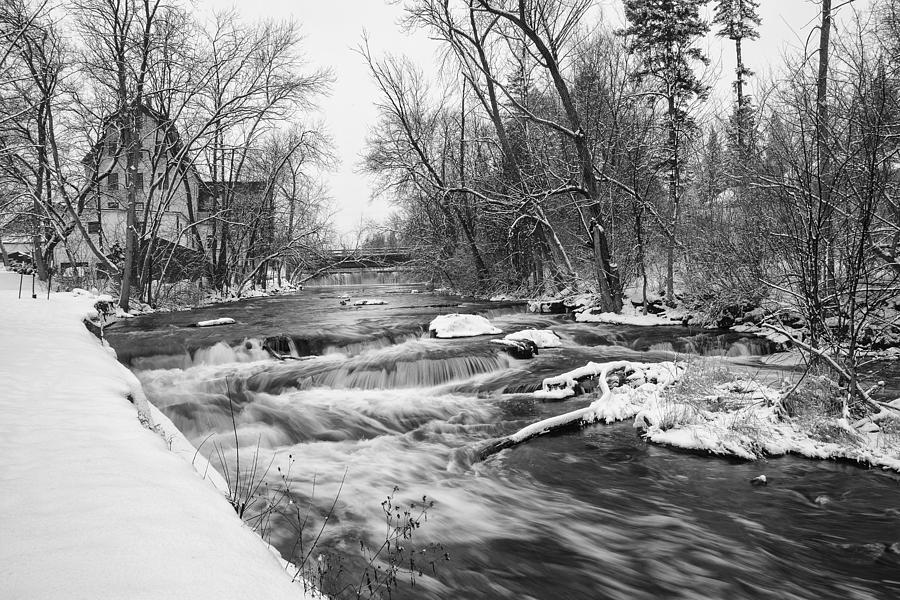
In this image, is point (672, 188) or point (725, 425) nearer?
point (725, 425)

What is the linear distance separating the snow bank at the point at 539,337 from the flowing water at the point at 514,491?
1208 millimetres

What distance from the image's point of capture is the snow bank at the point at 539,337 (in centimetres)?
1114

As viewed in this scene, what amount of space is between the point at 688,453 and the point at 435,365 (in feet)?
16.7

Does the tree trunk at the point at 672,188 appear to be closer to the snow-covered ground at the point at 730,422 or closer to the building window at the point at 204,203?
the snow-covered ground at the point at 730,422

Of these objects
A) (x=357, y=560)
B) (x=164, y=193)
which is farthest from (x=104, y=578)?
(x=164, y=193)

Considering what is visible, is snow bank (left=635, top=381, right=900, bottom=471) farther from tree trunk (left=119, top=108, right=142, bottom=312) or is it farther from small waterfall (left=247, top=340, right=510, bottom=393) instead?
tree trunk (left=119, top=108, right=142, bottom=312)

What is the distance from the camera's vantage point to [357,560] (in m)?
3.76

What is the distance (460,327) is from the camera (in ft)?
42.2

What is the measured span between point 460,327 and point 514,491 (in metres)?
7.86

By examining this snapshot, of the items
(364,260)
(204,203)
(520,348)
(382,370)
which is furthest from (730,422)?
(204,203)

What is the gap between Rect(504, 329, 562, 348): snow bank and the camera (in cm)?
1114

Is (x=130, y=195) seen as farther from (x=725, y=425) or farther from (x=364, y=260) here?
(x=364, y=260)

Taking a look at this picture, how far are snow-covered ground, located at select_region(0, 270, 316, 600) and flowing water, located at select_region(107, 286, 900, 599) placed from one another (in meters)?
1.36

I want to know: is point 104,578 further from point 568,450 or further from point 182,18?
point 182,18
